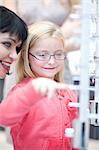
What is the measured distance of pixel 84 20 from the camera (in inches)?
19.9

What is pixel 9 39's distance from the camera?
2.16 ft

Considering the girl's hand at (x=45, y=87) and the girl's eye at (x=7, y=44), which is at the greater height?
the girl's eye at (x=7, y=44)

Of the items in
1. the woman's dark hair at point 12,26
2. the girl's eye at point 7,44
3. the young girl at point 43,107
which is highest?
the woman's dark hair at point 12,26

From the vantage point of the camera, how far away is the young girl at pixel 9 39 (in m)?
0.65

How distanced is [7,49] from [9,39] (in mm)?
18

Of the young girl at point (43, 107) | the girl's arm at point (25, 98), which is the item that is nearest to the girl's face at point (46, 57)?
the young girl at point (43, 107)

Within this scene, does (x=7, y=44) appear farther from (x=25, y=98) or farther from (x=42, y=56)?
(x=25, y=98)

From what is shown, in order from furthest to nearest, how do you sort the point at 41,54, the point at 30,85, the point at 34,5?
the point at 34,5
the point at 41,54
the point at 30,85

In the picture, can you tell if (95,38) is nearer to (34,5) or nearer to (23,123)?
(23,123)

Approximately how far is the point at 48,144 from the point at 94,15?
24cm

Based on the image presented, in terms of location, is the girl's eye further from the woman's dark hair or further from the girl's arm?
the girl's arm

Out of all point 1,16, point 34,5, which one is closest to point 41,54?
point 1,16

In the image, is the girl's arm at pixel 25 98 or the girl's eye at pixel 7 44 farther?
the girl's eye at pixel 7 44

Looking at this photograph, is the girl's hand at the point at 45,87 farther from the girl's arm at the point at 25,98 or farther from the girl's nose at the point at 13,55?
the girl's nose at the point at 13,55
